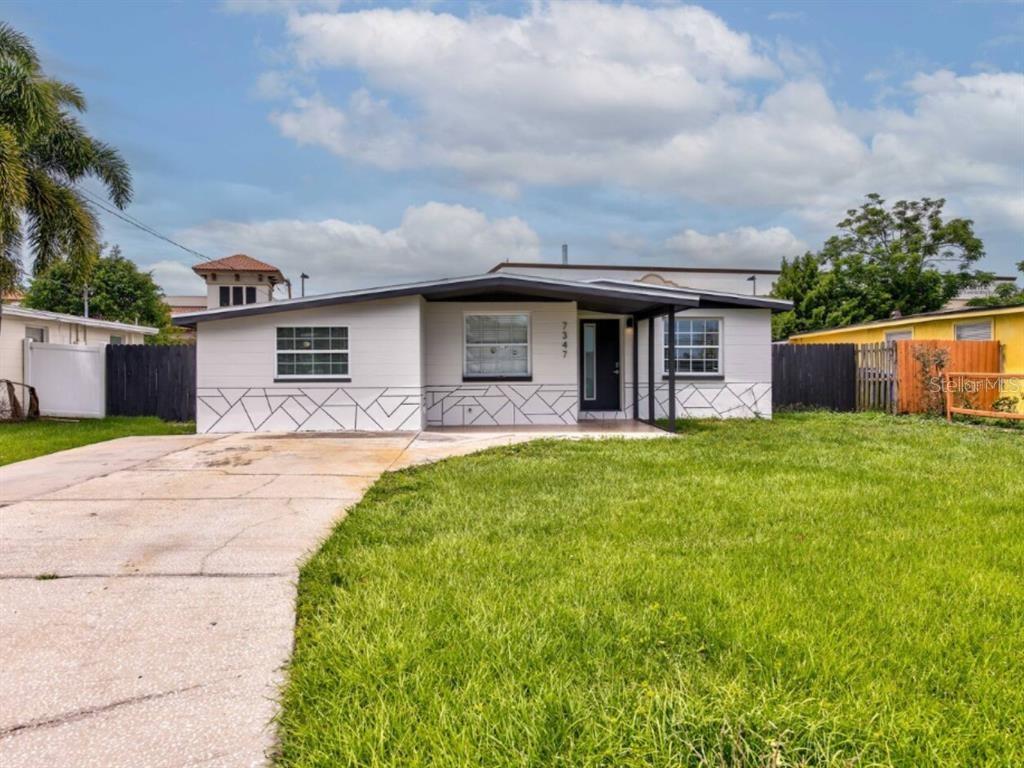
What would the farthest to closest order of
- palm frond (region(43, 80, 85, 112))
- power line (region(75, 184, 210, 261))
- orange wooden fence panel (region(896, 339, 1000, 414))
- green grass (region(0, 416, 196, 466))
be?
power line (region(75, 184, 210, 261)), palm frond (region(43, 80, 85, 112)), orange wooden fence panel (region(896, 339, 1000, 414)), green grass (region(0, 416, 196, 466))

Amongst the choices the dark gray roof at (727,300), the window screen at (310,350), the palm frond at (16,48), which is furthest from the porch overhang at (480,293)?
the palm frond at (16,48)

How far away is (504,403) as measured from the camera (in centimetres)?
1216

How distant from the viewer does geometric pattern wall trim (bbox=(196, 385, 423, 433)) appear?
11.2 m

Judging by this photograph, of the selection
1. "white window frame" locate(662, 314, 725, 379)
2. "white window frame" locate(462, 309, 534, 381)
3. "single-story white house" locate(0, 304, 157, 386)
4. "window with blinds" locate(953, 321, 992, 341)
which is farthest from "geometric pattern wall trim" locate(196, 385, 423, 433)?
"window with blinds" locate(953, 321, 992, 341)

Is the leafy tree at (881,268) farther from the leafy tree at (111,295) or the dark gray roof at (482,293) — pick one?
the leafy tree at (111,295)

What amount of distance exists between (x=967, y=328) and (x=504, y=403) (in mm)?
11214

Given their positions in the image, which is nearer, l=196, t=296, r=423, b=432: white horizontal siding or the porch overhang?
the porch overhang

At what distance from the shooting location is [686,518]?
469 centimetres

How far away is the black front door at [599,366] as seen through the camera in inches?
527

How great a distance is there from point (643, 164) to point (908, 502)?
16.7 m

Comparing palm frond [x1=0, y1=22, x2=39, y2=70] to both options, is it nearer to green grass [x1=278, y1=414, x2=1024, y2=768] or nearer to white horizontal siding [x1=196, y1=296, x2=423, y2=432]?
white horizontal siding [x1=196, y1=296, x2=423, y2=432]

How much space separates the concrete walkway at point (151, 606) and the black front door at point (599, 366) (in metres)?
7.11

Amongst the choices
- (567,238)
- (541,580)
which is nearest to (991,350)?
(541,580)

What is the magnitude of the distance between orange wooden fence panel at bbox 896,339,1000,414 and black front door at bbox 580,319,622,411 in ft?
20.1
